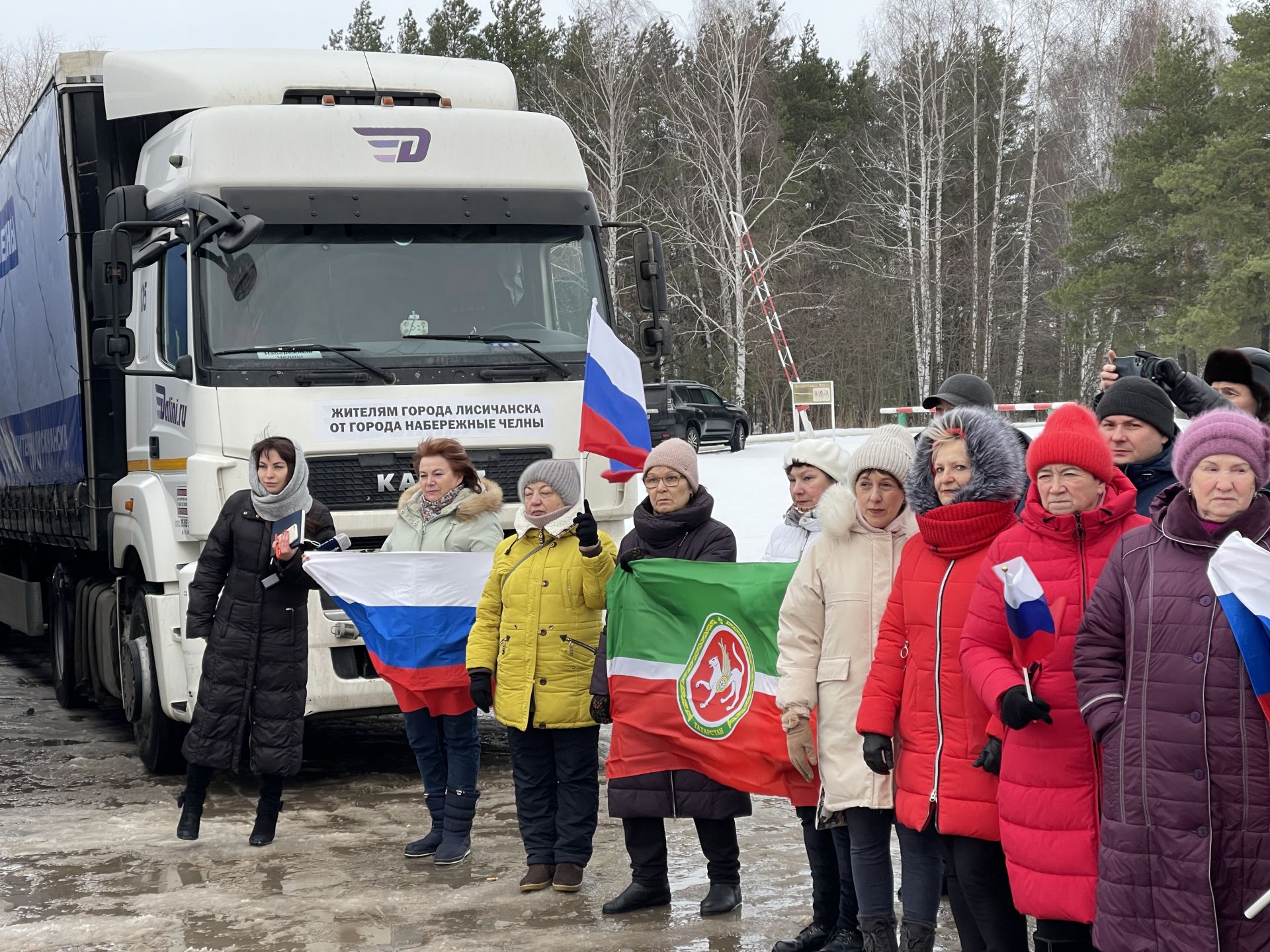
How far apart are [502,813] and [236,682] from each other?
1.40 m

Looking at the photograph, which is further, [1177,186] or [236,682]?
[1177,186]

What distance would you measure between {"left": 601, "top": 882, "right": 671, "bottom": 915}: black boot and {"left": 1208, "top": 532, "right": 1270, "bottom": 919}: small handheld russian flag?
2656 millimetres

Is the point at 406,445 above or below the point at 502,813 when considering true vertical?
above

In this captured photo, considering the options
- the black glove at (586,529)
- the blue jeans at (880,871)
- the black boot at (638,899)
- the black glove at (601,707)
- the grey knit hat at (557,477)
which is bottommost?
the black boot at (638,899)

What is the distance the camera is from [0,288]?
1109 centimetres

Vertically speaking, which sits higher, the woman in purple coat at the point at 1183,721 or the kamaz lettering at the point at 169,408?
the kamaz lettering at the point at 169,408

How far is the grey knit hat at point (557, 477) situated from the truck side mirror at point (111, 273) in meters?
2.59

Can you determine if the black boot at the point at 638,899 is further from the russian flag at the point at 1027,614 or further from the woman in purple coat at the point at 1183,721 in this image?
the woman in purple coat at the point at 1183,721

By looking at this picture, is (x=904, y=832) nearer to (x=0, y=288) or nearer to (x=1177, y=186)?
(x=0, y=288)

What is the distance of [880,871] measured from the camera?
4.88 metres

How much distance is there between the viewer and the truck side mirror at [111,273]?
25.1 ft

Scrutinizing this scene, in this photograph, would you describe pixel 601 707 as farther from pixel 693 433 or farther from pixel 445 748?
pixel 693 433

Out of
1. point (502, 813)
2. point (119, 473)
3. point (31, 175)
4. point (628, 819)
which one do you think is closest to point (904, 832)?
point (628, 819)

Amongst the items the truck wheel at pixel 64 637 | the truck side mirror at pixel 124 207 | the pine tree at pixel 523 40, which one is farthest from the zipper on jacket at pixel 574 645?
the pine tree at pixel 523 40
